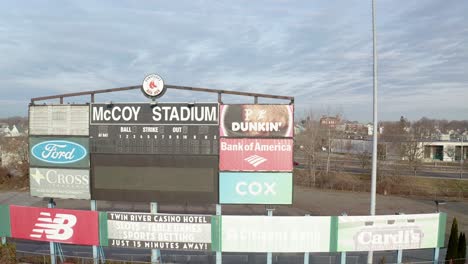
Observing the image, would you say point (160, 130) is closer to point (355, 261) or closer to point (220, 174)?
point (220, 174)

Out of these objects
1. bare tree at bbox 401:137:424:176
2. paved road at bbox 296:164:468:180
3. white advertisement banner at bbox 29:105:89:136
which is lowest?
paved road at bbox 296:164:468:180

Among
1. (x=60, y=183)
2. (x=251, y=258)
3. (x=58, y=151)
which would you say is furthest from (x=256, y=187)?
(x=58, y=151)

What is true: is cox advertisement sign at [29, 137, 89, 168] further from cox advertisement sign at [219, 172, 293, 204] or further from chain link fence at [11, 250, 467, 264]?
cox advertisement sign at [219, 172, 293, 204]

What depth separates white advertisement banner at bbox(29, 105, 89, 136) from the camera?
1290cm

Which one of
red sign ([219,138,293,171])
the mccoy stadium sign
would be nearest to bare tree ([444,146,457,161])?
red sign ([219,138,293,171])

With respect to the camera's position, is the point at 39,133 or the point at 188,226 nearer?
the point at 188,226

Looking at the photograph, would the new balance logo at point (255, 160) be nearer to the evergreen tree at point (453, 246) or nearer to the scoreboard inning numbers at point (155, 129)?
the scoreboard inning numbers at point (155, 129)

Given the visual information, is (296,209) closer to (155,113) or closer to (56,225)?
(155,113)

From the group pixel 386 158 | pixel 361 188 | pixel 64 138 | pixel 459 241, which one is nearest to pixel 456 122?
pixel 386 158

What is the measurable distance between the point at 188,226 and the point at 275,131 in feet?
17.0

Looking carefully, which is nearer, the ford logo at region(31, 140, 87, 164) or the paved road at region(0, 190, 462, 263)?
the ford logo at region(31, 140, 87, 164)

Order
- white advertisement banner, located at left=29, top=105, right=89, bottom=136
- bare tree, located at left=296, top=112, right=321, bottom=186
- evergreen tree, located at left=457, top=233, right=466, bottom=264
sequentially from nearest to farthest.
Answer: white advertisement banner, located at left=29, top=105, right=89, bottom=136 → evergreen tree, located at left=457, top=233, right=466, bottom=264 → bare tree, located at left=296, top=112, right=321, bottom=186

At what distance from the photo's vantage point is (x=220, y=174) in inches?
484

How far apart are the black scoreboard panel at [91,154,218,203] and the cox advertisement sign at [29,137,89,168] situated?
1.94 feet
